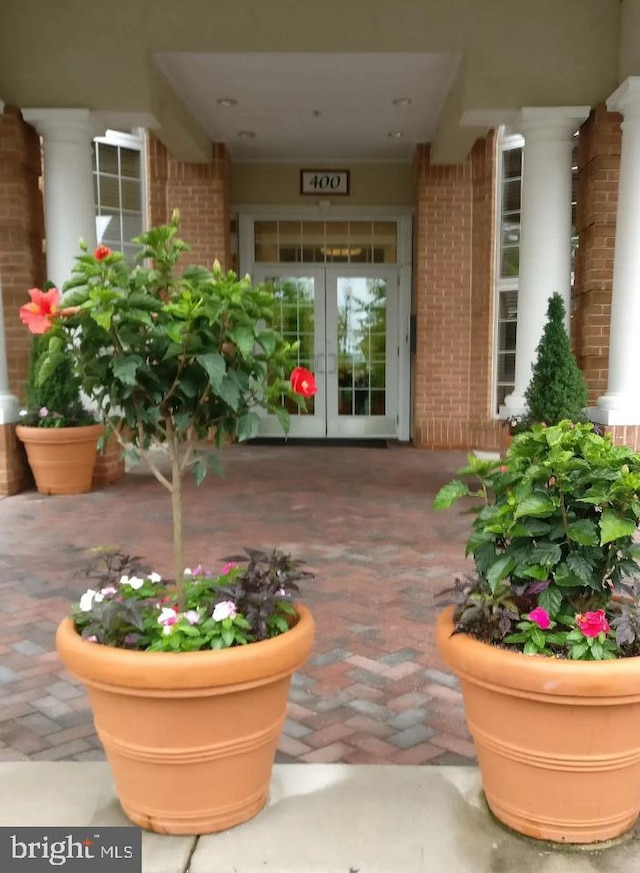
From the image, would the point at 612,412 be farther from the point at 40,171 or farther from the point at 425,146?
the point at 40,171

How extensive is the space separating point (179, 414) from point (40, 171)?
572 cm

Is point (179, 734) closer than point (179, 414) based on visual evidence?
Yes

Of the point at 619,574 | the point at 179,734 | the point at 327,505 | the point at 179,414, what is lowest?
the point at 327,505

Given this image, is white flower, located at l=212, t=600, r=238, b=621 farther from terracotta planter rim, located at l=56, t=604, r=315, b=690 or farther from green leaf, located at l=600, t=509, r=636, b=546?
green leaf, located at l=600, t=509, r=636, b=546

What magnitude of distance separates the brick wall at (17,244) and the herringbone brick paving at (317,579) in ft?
1.29

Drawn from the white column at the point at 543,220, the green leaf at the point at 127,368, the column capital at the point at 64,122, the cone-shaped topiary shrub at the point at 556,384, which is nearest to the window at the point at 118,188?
the column capital at the point at 64,122

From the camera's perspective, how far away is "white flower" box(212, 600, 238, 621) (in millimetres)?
1970

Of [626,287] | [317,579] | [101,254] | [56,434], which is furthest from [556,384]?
[101,254]

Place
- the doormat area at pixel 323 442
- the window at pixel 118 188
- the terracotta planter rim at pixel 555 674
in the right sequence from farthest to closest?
the doormat area at pixel 323 442 < the window at pixel 118 188 < the terracotta planter rim at pixel 555 674

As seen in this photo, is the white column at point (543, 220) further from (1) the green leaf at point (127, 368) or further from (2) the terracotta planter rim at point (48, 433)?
(1) the green leaf at point (127, 368)

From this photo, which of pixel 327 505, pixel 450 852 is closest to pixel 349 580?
pixel 327 505

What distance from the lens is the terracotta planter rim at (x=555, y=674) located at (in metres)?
1.76

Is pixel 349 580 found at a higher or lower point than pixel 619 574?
lower

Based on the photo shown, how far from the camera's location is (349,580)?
4242 mm
